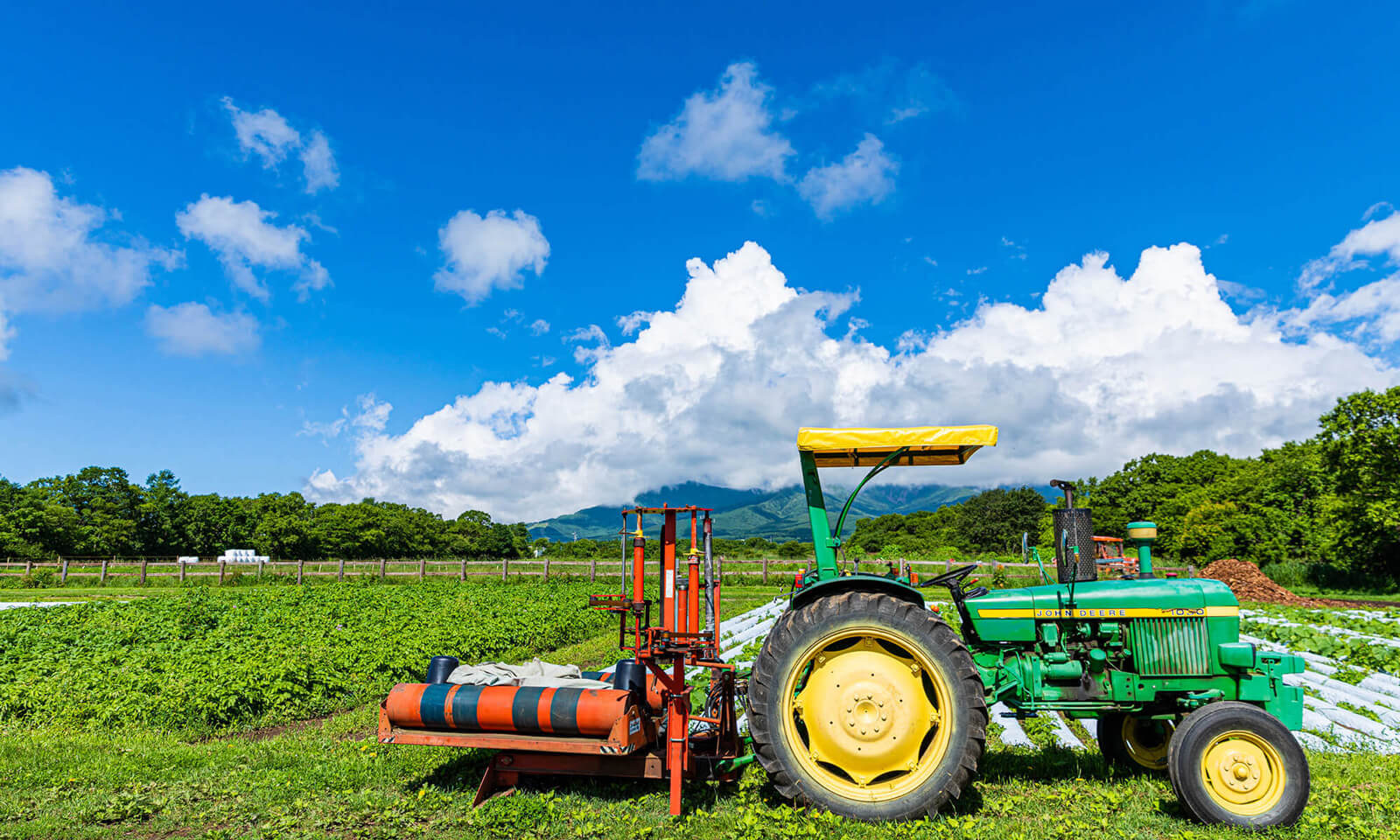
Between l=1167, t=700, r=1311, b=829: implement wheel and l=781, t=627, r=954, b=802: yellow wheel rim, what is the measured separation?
1.56m

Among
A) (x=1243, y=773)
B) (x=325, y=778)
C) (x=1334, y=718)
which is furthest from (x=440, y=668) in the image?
(x=1334, y=718)

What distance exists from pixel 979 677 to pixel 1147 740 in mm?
2305

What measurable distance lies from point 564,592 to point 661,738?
1818 centimetres

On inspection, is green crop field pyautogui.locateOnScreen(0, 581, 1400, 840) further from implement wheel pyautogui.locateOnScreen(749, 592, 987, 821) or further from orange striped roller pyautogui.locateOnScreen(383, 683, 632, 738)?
orange striped roller pyautogui.locateOnScreen(383, 683, 632, 738)

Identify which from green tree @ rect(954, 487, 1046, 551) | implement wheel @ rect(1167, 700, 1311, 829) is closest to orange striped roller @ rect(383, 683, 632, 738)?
implement wheel @ rect(1167, 700, 1311, 829)

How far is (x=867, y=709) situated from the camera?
17.9 feet

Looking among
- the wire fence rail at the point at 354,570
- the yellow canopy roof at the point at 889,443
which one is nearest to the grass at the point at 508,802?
the yellow canopy roof at the point at 889,443

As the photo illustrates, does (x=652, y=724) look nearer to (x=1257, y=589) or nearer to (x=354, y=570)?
(x=1257, y=589)

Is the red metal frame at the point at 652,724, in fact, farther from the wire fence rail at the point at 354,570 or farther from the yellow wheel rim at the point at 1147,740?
the wire fence rail at the point at 354,570

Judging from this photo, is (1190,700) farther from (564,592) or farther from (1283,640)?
(564,592)

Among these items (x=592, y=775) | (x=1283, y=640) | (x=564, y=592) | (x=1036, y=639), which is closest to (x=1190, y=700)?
(x=1036, y=639)

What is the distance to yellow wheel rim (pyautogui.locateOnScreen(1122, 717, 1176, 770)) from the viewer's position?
6238 millimetres

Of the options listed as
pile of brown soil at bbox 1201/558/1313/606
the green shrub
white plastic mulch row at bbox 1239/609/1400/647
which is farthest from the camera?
the green shrub

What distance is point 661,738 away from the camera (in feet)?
19.3
